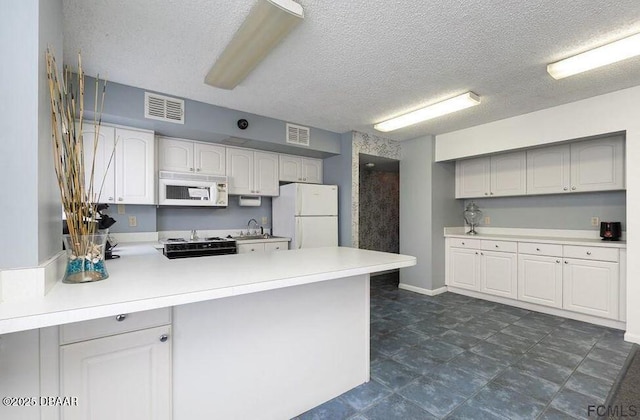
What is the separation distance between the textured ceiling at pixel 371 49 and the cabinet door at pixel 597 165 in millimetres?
719

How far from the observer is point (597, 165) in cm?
334

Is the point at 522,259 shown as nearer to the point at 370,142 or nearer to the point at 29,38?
the point at 370,142

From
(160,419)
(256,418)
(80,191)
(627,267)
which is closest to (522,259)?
(627,267)

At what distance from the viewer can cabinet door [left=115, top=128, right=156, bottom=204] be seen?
3.07 m

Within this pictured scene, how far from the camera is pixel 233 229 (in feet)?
13.9

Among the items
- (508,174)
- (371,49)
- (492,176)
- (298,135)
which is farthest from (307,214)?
(508,174)

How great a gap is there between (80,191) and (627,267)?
14.1 ft

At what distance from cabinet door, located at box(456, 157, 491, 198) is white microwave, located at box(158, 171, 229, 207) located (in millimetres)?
3582

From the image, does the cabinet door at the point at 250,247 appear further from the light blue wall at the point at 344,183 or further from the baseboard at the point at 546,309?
the baseboard at the point at 546,309

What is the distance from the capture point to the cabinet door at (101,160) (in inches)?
114

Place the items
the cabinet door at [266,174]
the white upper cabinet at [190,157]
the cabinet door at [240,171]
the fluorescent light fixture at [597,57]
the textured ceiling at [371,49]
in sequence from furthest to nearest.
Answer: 1. the cabinet door at [266,174]
2. the cabinet door at [240,171]
3. the white upper cabinet at [190,157]
4. the fluorescent light fixture at [597,57]
5. the textured ceiling at [371,49]

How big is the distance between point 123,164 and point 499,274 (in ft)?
15.6

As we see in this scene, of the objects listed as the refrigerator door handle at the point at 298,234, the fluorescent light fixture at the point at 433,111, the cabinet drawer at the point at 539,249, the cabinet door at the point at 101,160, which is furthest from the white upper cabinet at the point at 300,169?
the cabinet drawer at the point at 539,249

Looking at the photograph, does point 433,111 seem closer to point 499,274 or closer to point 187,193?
point 499,274
